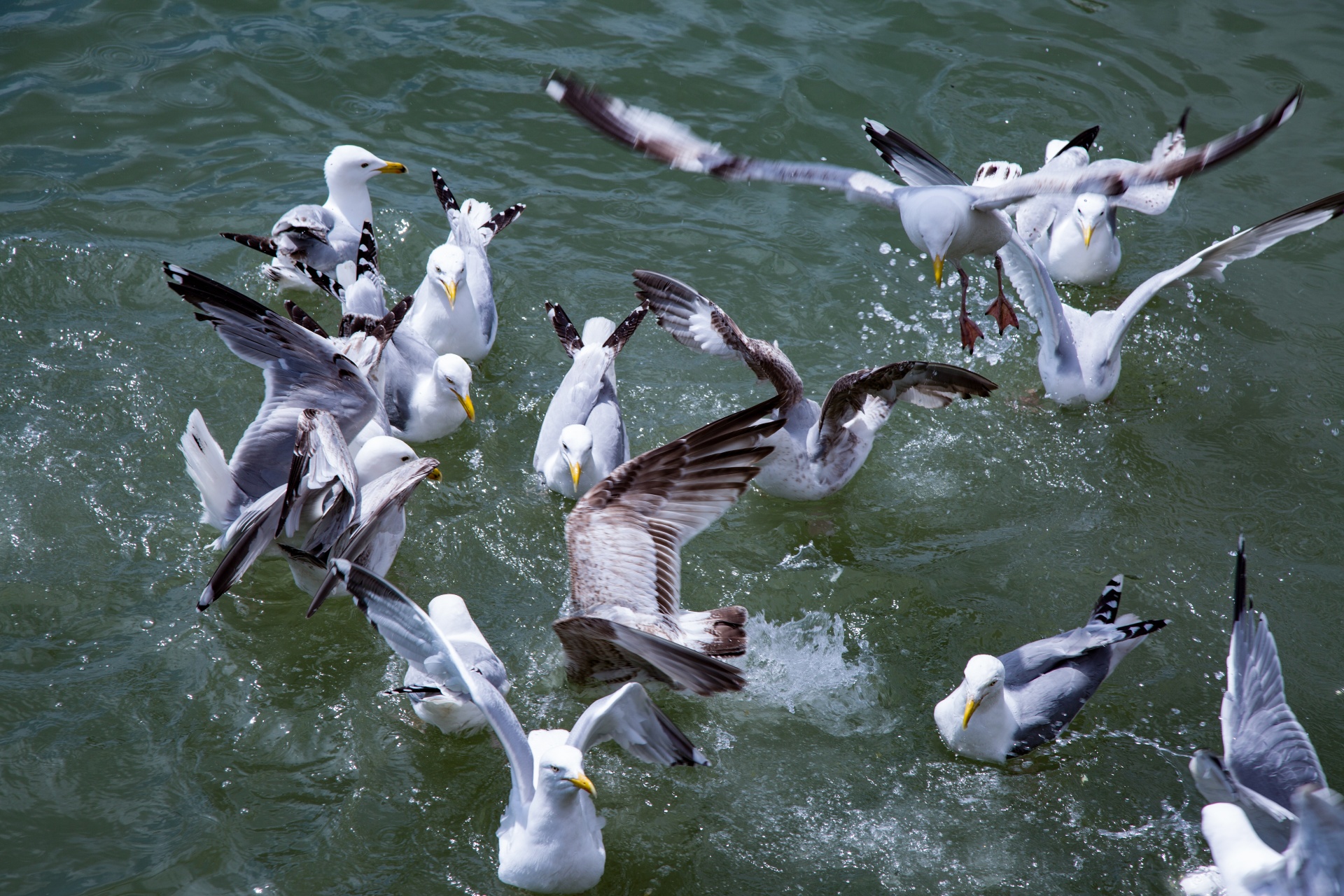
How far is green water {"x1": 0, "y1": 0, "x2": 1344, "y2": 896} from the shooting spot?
410 centimetres

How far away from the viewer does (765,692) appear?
4.65 meters

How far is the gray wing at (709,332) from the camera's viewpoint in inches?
210

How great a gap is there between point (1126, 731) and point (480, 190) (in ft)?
18.3

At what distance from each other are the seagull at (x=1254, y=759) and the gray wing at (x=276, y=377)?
3.94 m

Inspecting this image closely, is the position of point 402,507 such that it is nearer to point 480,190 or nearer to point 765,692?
point 765,692

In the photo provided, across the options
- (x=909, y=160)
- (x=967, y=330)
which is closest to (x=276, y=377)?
(x=909, y=160)

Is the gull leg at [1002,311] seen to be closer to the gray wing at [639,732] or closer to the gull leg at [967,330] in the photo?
the gull leg at [967,330]

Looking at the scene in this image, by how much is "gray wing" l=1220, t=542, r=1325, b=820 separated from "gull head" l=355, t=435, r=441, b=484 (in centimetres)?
369

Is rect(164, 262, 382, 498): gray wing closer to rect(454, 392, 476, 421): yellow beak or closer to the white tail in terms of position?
the white tail

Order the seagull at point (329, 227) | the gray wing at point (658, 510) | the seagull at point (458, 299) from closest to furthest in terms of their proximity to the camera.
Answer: the gray wing at point (658, 510) → the seagull at point (458, 299) → the seagull at point (329, 227)

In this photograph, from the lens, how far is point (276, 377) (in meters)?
5.16

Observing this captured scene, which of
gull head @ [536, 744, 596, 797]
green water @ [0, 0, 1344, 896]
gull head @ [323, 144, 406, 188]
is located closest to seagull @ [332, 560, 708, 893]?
gull head @ [536, 744, 596, 797]

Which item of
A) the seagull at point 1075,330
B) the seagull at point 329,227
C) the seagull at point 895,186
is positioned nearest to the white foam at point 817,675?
the seagull at point 895,186

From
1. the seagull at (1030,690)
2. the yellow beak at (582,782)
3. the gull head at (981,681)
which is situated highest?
the yellow beak at (582,782)
